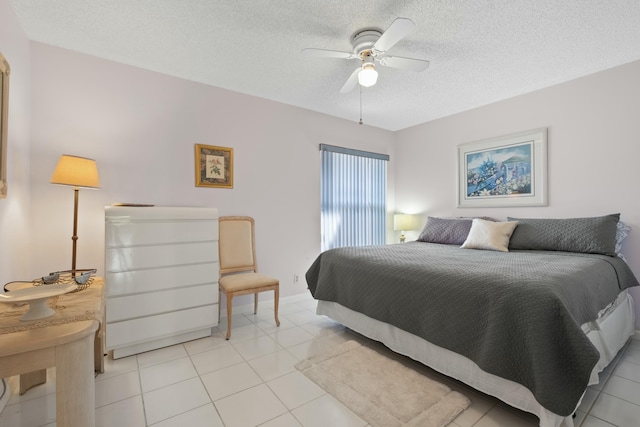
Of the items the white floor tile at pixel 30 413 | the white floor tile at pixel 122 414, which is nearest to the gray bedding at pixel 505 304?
the white floor tile at pixel 122 414

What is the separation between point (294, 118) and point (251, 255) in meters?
1.76

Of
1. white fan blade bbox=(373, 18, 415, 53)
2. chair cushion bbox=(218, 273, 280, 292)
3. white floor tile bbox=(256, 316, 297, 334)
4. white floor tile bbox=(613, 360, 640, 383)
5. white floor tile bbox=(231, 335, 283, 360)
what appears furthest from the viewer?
white floor tile bbox=(256, 316, 297, 334)

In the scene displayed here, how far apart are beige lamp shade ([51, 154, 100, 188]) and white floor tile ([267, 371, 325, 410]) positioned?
1.93 m

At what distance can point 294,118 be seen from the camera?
3.55 m

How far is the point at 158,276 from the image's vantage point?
7.44 feet

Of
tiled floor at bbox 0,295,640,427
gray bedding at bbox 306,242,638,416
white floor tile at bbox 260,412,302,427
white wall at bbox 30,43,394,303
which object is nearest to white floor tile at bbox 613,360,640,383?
tiled floor at bbox 0,295,640,427

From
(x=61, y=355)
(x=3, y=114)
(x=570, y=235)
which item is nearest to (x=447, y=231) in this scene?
(x=570, y=235)

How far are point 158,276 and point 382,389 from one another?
72.6 inches

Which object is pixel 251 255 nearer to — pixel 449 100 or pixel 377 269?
pixel 377 269

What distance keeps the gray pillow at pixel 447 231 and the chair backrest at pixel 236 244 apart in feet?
6.87

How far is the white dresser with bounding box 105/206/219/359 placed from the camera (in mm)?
2111

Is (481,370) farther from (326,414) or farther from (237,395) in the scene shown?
(237,395)

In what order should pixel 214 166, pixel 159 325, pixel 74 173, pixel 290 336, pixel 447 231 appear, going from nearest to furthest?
pixel 74 173
pixel 159 325
pixel 290 336
pixel 214 166
pixel 447 231

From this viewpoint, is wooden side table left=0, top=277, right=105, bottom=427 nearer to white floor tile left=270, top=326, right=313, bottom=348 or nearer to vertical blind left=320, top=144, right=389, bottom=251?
white floor tile left=270, top=326, right=313, bottom=348
